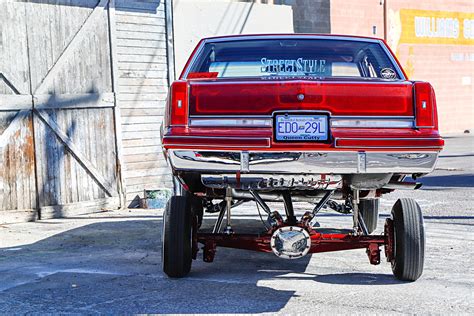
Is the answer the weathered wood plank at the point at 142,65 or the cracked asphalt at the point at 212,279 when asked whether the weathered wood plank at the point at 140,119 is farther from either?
the cracked asphalt at the point at 212,279

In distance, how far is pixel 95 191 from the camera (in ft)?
37.0

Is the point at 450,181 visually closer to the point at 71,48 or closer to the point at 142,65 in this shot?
the point at 142,65

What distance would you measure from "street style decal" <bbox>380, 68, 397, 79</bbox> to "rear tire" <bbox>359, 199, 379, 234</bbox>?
2.18 m

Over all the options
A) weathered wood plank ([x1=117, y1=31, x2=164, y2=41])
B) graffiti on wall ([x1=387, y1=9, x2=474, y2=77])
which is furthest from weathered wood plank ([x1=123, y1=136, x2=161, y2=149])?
graffiti on wall ([x1=387, y1=9, x2=474, y2=77])

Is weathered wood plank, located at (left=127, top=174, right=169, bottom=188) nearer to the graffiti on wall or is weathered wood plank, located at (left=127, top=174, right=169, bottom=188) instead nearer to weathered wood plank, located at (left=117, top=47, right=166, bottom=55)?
weathered wood plank, located at (left=117, top=47, right=166, bottom=55)

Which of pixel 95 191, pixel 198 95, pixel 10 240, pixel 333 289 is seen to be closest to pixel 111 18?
pixel 95 191

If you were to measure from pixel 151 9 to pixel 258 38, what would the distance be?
17.0 ft

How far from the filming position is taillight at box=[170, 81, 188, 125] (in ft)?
19.1

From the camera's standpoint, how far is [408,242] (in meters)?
6.02

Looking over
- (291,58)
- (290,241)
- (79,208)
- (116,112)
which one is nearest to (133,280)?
(290,241)

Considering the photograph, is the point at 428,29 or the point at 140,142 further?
the point at 428,29

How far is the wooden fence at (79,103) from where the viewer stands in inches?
403

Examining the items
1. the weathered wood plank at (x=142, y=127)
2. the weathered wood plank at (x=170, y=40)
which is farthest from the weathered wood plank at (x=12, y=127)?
the weathered wood plank at (x=170, y=40)

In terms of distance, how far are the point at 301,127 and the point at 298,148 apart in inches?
7.3
